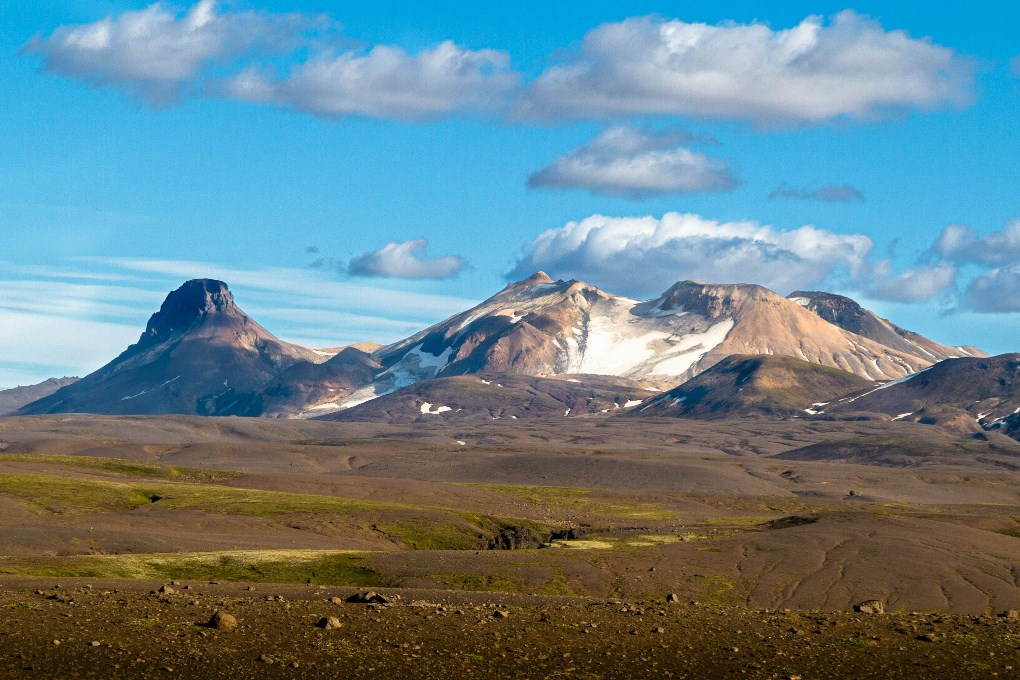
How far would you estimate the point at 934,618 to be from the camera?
4594 cm

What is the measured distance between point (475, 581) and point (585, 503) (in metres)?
88.0

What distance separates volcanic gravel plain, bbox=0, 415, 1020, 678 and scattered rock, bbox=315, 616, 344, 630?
0.67ft

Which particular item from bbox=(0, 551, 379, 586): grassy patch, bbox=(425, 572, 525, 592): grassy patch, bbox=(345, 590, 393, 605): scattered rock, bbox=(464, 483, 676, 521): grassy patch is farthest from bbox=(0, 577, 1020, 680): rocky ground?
bbox=(464, 483, 676, 521): grassy patch

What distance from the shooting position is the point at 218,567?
72.2 metres

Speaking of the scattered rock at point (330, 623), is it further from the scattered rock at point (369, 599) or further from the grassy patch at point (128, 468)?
the grassy patch at point (128, 468)

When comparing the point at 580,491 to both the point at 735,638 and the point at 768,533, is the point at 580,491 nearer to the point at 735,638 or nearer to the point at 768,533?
the point at 768,533

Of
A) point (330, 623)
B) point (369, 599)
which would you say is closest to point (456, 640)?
point (330, 623)

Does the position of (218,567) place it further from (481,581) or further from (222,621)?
(222,621)

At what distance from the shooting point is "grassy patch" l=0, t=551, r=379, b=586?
66188 mm

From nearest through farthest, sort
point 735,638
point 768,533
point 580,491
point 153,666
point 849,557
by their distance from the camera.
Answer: point 153,666 → point 735,638 → point 849,557 → point 768,533 → point 580,491

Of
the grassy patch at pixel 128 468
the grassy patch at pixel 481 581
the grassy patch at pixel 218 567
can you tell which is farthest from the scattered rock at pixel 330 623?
the grassy patch at pixel 128 468

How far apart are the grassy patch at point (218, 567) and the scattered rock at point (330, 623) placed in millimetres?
28707

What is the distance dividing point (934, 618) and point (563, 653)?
51.2ft

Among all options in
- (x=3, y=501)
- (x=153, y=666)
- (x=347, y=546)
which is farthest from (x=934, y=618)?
(x=3, y=501)
